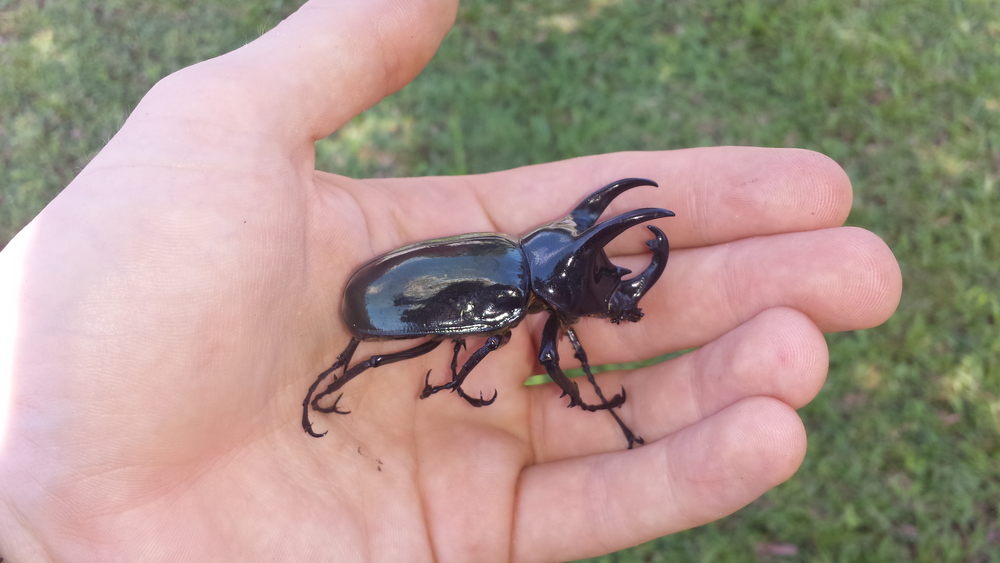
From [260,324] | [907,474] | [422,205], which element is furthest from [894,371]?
[260,324]

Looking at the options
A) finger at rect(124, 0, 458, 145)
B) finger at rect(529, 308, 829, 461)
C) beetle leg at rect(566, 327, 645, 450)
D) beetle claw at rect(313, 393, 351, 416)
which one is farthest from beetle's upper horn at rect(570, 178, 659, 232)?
beetle claw at rect(313, 393, 351, 416)

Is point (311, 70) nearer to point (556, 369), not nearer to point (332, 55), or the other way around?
point (332, 55)

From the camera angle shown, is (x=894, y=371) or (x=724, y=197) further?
(x=894, y=371)

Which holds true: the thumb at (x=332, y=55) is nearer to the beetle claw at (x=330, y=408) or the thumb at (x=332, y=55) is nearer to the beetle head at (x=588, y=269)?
the beetle head at (x=588, y=269)

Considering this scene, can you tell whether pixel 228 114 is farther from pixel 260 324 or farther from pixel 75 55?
pixel 75 55

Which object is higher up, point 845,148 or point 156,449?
point 156,449

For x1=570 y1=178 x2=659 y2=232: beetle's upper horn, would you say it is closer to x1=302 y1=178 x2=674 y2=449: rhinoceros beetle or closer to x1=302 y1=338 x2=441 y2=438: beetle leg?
x1=302 y1=178 x2=674 y2=449: rhinoceros beetle

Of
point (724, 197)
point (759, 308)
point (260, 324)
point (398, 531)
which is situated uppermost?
point (260, 324)
